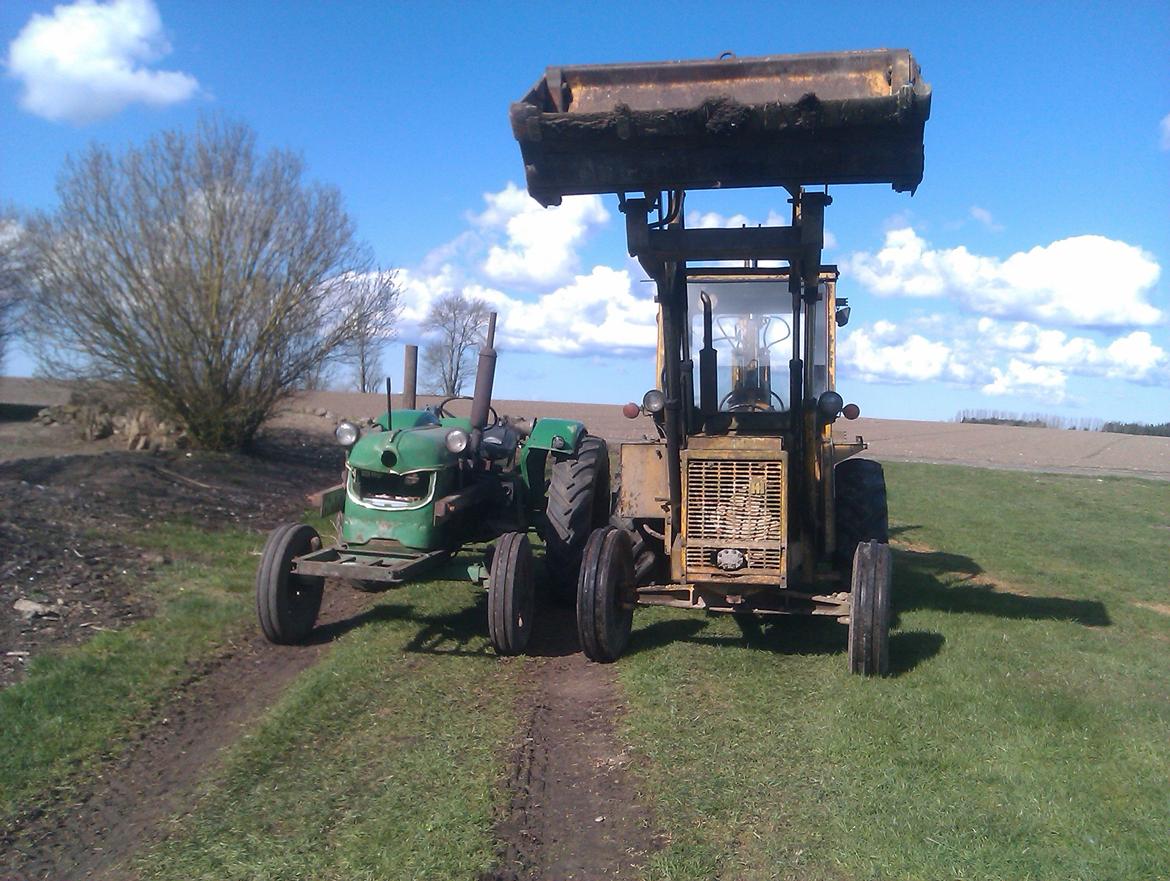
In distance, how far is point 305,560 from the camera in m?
7.51

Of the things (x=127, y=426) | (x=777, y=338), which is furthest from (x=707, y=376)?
(x=127, y=426)

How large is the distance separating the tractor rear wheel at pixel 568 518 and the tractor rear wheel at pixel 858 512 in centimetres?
208

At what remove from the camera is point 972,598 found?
9320 millimetres

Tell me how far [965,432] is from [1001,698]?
38.9 m

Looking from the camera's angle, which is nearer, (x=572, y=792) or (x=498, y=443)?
(x=572, y=792)

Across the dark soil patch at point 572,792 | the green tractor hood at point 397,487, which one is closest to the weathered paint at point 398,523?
the green tractor hood at point 397,487

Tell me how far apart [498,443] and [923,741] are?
4.82 metres

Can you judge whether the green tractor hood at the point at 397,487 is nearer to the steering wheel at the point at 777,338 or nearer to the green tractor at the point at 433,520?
the green tractor at the point at 433,520

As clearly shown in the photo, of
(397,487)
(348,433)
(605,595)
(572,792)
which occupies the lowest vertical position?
(572,792)

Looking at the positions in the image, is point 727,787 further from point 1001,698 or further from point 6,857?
point 6,857

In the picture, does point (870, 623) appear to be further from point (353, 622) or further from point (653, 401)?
point (353, 622)

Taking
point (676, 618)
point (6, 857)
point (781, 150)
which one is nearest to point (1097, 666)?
point (676, 618)

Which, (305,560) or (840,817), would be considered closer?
(840,817)

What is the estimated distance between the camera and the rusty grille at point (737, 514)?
7.05 m
